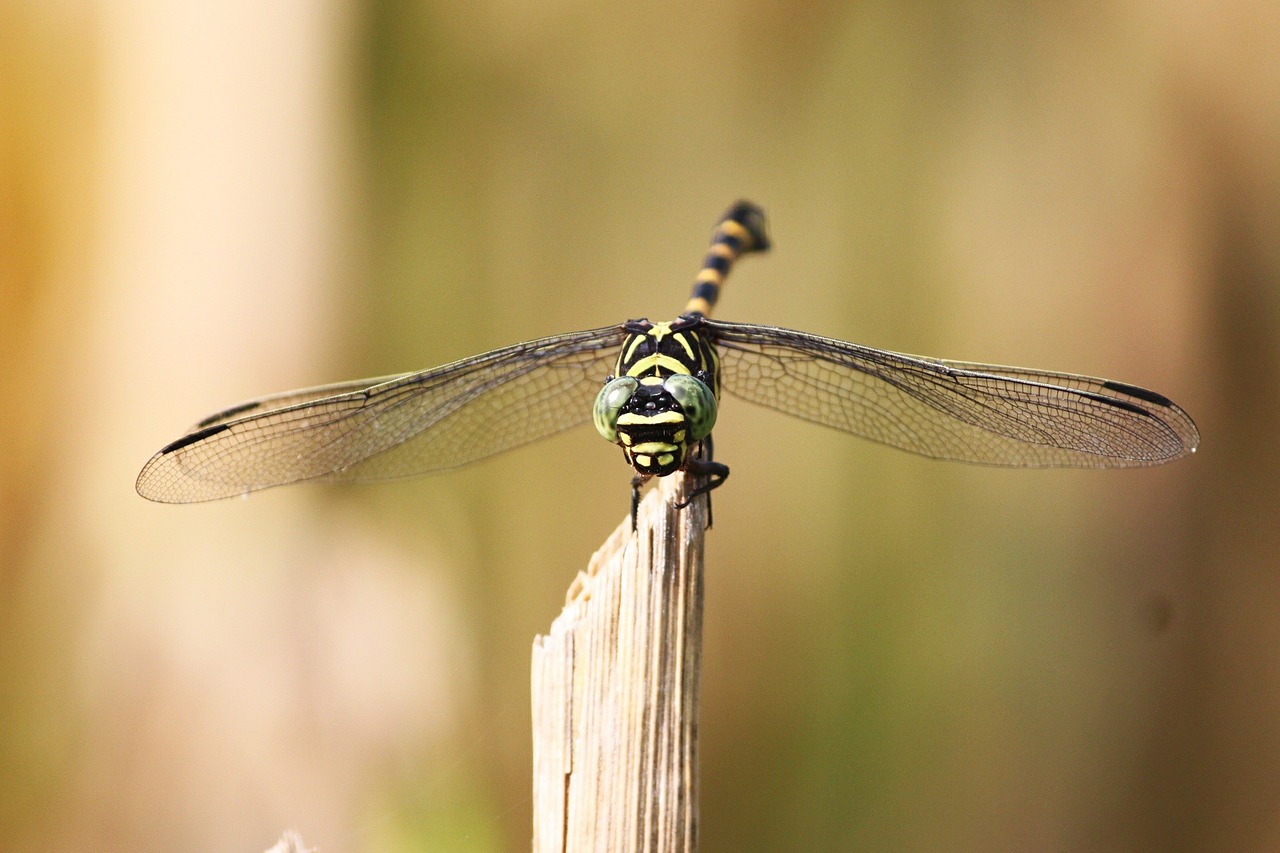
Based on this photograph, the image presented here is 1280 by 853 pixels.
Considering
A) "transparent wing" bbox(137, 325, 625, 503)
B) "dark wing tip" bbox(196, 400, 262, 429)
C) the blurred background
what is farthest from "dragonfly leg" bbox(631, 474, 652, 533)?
the blurred background

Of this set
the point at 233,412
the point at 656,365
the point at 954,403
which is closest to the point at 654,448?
the point at 656,365

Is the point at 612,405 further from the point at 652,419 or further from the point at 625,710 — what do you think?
the point at 625,710

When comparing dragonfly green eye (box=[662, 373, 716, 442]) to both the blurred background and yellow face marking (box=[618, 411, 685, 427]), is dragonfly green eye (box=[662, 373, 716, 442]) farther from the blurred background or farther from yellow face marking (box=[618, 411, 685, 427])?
the blurred background

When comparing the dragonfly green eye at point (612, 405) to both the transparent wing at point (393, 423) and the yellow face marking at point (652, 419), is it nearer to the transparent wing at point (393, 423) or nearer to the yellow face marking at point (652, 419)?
the yellow face marking at point (652, 419)

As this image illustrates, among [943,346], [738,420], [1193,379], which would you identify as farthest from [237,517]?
[1193,379]

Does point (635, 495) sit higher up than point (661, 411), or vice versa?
point (661, 411)

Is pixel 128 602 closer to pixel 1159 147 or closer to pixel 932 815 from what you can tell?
pixel 932 815
